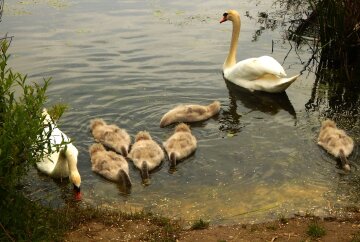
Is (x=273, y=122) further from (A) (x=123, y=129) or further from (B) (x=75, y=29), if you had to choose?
(B) (x=75, y=29)

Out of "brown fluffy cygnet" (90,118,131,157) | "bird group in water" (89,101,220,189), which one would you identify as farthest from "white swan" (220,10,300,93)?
"brown fluffy cygnet" (90,118,131,157)

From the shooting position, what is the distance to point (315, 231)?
637 centimetres

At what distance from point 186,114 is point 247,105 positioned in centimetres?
176

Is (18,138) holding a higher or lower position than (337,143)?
higher

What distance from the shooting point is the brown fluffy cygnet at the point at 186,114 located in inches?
388

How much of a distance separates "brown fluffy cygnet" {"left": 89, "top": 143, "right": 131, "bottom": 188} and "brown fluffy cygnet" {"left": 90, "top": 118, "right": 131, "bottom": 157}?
1.34 ft

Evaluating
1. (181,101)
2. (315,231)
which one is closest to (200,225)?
(315,231)

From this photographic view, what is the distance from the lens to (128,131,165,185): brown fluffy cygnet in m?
8.16

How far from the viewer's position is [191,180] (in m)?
8.07

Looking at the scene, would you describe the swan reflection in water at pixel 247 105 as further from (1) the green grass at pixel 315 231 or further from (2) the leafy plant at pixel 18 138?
(2) the leafy plant at pixel 18 138

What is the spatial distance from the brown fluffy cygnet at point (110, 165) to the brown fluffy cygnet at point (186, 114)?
63.8 inches

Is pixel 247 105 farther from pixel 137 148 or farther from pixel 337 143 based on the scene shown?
pixel 137 148

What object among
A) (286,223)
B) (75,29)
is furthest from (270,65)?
(75,29)

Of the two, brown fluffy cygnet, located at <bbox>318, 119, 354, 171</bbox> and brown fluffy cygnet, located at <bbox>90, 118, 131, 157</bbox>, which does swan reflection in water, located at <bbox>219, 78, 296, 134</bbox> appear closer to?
brown fluffy cygnet, located at <bbox>318, 119, 354, 171</bbox>
